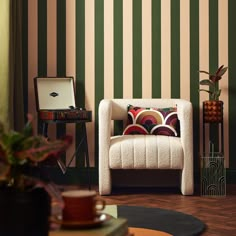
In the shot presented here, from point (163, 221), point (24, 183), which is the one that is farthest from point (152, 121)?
point (24, 183)

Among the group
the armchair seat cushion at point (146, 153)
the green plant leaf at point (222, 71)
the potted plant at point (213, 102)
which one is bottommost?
the armchair seat cushion at point (146, 153)

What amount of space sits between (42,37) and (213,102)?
1711mm

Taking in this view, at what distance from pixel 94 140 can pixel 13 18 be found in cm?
131

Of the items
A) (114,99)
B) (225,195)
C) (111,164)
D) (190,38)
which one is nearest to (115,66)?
(114,99)

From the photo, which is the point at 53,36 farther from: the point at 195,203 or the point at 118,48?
the point at 195,203

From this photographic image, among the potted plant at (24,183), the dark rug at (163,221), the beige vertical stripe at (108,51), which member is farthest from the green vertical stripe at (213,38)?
the potted plant at (24,183)

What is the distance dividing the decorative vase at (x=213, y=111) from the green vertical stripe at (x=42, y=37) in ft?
5.08

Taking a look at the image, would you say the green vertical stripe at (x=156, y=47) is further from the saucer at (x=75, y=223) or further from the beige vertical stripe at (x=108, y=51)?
the saucer at (x=75, y=223)

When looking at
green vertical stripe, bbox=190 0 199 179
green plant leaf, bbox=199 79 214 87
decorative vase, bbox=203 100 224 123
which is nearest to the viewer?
decorative vase, bbox=203 100 224 123

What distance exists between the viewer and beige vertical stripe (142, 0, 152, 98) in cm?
492

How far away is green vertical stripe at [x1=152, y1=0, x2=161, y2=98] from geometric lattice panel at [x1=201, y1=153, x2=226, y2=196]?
853 mm

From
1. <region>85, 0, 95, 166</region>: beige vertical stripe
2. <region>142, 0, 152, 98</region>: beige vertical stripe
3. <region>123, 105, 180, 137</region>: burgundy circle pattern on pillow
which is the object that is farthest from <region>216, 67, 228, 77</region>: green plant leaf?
<region>85, 0, 95, 166</region>: beige vertical stripe

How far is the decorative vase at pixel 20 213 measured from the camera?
1.05 metres

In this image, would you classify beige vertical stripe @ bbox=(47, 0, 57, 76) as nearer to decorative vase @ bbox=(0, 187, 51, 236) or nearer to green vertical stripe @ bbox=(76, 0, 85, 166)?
green vertical stripe @ bbox=(76, 0, 85, 166)
